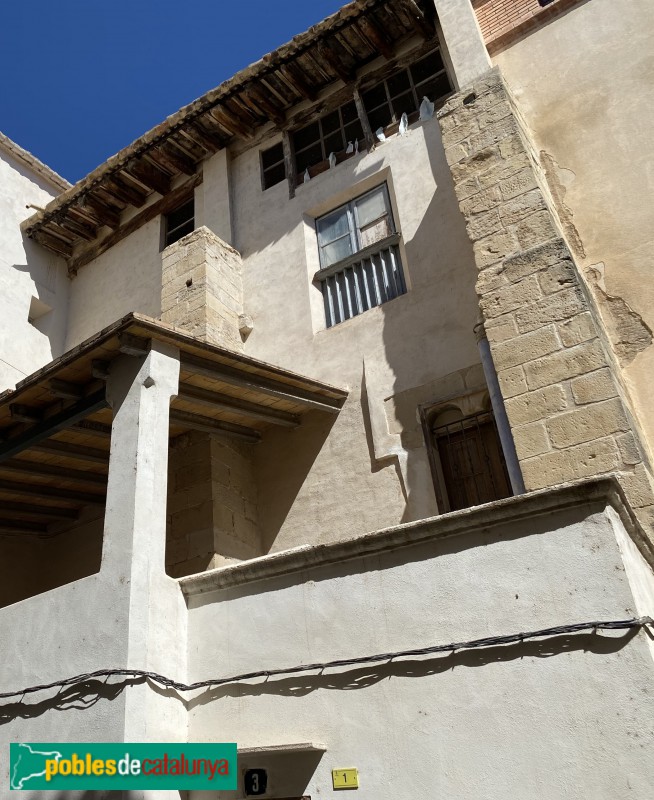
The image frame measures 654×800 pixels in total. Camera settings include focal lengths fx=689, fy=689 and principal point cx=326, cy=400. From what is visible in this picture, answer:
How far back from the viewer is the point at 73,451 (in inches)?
274

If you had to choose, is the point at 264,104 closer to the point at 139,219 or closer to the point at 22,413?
the point at 139,219

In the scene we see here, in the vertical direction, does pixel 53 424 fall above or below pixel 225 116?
below

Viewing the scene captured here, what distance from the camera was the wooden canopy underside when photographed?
5.69m

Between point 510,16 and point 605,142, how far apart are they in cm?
239

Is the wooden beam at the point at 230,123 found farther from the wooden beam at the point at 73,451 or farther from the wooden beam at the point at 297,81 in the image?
the wooden beam at the point at 73,451

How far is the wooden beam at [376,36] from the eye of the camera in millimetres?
9062

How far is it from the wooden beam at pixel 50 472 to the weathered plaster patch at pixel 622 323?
552 cm

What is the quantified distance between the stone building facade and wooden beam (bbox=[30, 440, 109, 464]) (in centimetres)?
3

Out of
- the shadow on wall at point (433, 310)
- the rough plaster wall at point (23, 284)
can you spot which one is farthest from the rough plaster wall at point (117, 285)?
the shadow on wall at point (433, 310)

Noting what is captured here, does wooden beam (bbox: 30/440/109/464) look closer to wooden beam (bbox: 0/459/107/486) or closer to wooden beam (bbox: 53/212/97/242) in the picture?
wooden beam (bbox: 0/459/107/486)

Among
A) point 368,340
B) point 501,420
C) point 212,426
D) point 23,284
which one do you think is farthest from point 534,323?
point 23,284

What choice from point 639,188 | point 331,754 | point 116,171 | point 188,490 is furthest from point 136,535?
point 116,171

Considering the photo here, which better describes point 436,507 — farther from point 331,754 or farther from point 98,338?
point 98,338

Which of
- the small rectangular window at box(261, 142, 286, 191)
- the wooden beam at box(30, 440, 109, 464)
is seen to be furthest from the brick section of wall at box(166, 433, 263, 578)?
the small rectangular window at box(261, 142, 286, 191)
